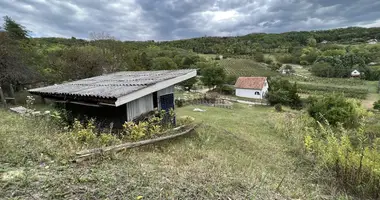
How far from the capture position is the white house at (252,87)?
32.2m

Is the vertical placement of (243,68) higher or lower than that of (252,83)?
higher

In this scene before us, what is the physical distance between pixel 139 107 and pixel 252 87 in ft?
93.7

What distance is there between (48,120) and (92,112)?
1295mm

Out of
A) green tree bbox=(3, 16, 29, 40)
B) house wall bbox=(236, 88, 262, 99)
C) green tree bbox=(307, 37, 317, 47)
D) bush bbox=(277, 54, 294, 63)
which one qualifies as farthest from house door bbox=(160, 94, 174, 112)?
green tree bbox=(307, 37, 317, 47)

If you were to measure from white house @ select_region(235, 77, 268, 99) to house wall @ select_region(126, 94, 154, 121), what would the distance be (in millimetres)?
27658

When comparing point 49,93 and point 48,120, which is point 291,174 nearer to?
point 48,120

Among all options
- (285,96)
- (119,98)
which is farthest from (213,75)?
(119,98)

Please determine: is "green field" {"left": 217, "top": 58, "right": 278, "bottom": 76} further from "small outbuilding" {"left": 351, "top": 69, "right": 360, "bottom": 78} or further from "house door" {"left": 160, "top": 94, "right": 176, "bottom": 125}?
"house door" {"left": 160, "top": 94, "right": 176, "bottom": 125}

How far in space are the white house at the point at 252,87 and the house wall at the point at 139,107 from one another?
90.7ft

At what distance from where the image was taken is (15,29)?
1912cm

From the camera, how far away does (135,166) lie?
3.61 m

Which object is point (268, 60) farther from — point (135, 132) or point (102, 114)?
point (135, 132)

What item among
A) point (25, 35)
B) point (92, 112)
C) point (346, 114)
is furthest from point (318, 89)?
point (25, 35)

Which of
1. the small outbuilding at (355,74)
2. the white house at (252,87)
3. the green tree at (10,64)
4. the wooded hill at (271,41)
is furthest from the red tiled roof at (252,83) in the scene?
the wooded hill at (271,41)
